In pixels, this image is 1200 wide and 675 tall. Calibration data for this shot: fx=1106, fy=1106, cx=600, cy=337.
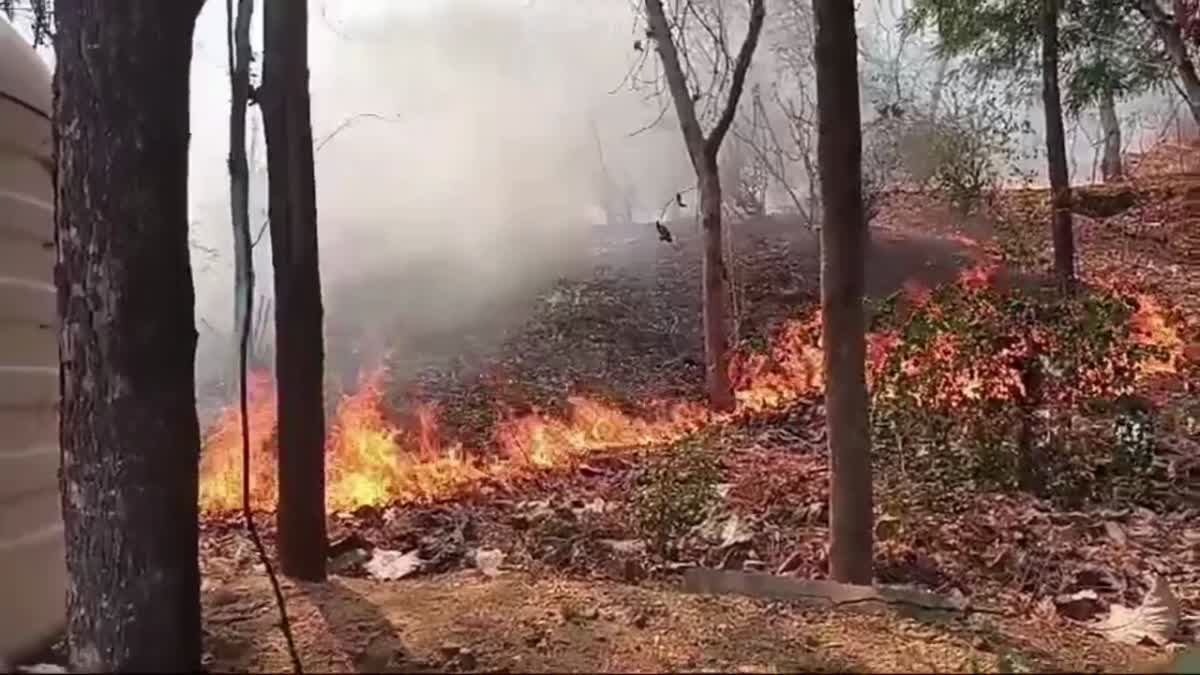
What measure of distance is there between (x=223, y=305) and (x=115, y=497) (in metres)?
11.5

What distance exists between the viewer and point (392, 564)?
4340mm

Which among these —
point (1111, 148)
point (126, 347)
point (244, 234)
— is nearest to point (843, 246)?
point (126, 347)

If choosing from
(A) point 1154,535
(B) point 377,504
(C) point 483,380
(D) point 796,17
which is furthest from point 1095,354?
(D) point 796,17

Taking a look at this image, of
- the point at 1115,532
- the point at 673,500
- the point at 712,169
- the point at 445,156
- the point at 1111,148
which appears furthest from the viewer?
the point at 1111,148

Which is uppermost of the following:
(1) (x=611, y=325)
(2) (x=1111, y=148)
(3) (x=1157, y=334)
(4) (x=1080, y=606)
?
(2) (x=1111, y=148)

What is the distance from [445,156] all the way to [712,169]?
622 centimetres

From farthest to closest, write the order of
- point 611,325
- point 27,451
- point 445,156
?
point 445,156, point 611,325, point 27,451

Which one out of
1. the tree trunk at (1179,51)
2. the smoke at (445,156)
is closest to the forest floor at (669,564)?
the tree trunk at (1179,51)

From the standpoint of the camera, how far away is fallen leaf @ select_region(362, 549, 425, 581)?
162 inches

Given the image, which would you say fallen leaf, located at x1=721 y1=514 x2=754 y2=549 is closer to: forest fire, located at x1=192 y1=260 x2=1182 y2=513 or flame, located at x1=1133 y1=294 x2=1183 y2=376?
forest fire, located at x1=192 y1=260 x2=1182 y2=513

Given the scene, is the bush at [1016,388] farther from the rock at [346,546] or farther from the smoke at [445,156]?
the smoke at [445,156]

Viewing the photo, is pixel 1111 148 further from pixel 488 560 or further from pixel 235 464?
pixel 488 560

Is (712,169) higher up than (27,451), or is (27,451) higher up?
(712,169)

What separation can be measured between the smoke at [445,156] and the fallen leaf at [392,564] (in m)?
7.67
